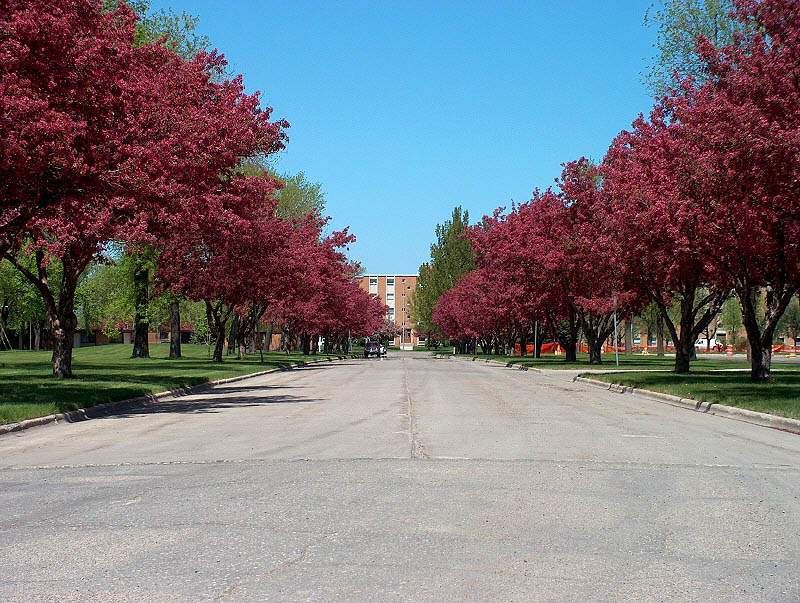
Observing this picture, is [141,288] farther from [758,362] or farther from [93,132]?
[758,362]

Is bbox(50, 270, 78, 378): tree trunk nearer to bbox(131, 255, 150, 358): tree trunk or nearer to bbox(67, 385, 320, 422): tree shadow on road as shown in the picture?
bbox(67, 385, 320, 422): tree shadow on road

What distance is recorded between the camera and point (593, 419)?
52.4 feet

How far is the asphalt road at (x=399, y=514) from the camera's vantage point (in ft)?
17.1

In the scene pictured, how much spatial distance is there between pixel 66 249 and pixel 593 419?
16244mm

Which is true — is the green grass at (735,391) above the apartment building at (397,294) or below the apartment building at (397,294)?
below

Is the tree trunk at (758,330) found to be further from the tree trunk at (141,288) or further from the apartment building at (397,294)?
the apartment building at (397,294)

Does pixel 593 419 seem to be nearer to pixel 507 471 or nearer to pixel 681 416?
pixel 681 416

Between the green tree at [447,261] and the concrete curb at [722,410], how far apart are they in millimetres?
70740

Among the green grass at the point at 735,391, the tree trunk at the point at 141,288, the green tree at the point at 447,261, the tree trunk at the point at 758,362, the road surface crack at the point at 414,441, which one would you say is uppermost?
the green tree at the point at 447,261

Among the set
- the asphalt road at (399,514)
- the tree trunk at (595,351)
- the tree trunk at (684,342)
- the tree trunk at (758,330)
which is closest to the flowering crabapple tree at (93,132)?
the asphalt road at (399,514)

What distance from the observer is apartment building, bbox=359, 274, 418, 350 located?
19288 centimetres

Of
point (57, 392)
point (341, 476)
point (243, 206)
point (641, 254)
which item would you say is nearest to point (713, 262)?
point (641, 254)

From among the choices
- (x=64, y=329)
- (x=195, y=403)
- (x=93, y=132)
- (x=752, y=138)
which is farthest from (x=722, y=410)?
(x=64, y=329)

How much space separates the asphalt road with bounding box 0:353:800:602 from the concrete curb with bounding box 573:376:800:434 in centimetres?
132
